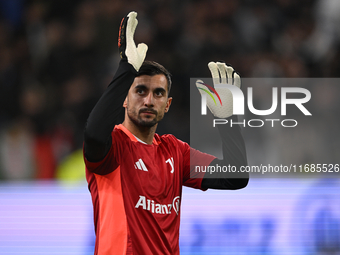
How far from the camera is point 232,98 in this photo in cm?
298

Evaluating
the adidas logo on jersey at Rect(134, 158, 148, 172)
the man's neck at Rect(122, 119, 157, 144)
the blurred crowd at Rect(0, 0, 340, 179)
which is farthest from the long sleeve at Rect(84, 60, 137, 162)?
the blurred crowd at Rect(0, 0, 340, 179)

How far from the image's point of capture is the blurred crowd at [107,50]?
490 centimetres

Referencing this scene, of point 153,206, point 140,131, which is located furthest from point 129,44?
point 153,206

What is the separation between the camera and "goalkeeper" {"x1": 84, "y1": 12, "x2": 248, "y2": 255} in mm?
2314

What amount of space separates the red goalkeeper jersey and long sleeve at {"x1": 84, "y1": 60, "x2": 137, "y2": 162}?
0.37ft

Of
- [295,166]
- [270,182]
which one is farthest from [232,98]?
[295,166]

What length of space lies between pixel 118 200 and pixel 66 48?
149 inches

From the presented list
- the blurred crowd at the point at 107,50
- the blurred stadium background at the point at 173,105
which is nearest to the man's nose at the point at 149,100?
the blurred stadium background at the point at 173,105

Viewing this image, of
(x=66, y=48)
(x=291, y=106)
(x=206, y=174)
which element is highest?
(x=66, y=48)

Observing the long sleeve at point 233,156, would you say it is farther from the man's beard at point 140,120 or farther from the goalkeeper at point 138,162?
the man's beard at point 140,120

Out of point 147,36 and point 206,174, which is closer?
point 206,174

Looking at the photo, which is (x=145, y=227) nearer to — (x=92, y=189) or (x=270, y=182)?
(x=92, y=189)

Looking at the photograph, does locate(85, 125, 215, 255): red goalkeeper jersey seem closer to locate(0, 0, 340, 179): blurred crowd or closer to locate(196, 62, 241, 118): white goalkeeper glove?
locate(196, 62, 241, 118): white goalkeeper glove

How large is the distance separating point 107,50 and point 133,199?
3640 millimetres
